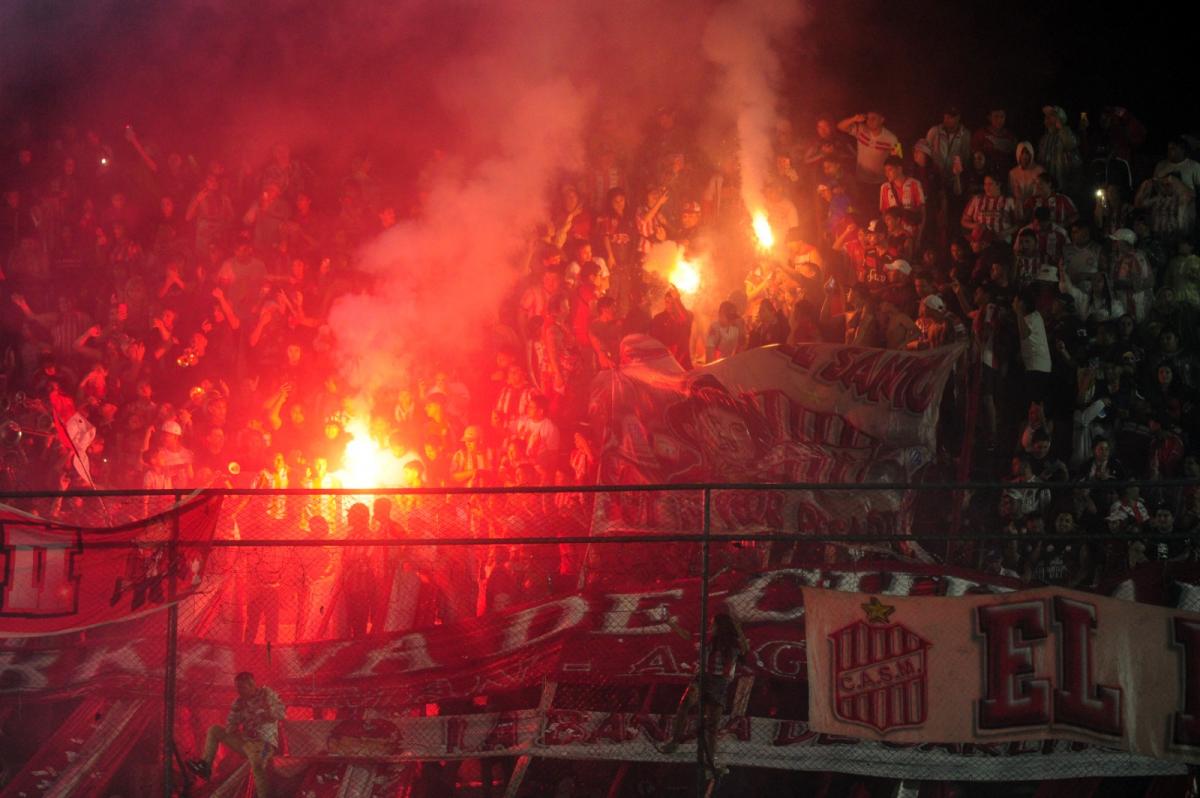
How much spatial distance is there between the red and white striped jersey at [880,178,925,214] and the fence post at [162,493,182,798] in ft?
23.1

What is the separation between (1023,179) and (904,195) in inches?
40.7

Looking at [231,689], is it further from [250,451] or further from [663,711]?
[250,451]

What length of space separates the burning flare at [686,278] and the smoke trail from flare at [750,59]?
4.08ft

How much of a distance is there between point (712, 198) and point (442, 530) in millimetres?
5269

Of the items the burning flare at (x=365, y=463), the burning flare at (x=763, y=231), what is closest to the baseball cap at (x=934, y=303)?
the burning flare at (x=763, y=231)

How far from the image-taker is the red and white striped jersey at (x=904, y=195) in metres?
11.7

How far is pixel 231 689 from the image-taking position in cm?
804

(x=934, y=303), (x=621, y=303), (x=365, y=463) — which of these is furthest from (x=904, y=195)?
(x=365, y=463)

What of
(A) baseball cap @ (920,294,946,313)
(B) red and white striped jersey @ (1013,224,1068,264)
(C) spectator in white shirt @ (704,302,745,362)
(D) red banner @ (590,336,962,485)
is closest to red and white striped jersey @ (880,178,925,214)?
(B) red and white striped jersey @ (1013,224,1068,264)

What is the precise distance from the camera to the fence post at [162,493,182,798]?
23.2 feet

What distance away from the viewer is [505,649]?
8.12 metres

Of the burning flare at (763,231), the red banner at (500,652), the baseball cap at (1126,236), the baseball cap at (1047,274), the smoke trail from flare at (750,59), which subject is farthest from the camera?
the smoke trail from flare at (750,59)

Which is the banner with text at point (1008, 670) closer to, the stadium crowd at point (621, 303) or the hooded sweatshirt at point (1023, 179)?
the stadium crowd at point (621, 303)

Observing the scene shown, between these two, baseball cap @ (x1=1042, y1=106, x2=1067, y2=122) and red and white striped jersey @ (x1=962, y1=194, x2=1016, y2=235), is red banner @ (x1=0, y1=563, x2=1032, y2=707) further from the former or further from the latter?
baseball cap @ (x1=1042, y1=106, x2=1067, y2=122)
